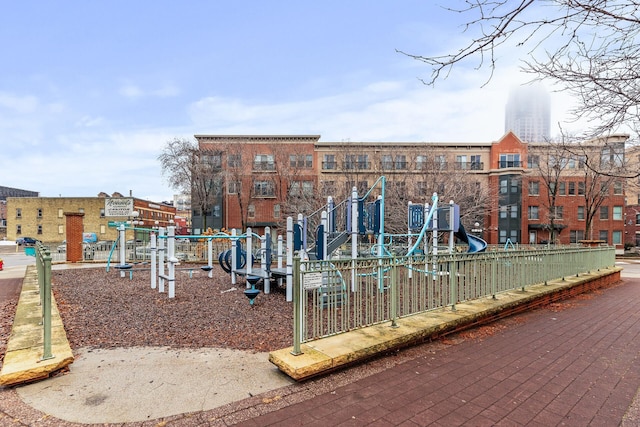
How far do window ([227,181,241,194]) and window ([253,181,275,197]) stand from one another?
211 centimetres

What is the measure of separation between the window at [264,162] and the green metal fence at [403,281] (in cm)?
3151

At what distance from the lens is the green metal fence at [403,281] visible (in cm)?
481

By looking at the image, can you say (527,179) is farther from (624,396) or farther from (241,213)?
(624,396)

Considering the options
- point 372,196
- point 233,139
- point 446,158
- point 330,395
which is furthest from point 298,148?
point 330,395

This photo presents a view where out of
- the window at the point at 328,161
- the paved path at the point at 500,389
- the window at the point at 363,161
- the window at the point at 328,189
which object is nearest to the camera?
the paved path at the point at 500,389

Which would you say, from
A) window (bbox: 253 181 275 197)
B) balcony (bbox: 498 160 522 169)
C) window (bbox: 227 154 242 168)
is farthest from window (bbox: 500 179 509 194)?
window (bbox: 227 154 242 168)

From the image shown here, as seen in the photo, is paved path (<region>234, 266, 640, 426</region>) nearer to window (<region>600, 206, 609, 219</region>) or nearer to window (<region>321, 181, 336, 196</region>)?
window (<region>321, 181, 336, 196</region>)

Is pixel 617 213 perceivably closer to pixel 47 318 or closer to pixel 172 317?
pixel 172 317

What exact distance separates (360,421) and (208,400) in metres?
1.49

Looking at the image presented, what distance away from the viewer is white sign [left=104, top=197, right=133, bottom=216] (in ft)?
82.0

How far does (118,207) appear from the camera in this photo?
2555 cm

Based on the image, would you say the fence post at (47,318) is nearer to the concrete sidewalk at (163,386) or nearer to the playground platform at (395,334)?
the concrete sidewalk at (163,386)

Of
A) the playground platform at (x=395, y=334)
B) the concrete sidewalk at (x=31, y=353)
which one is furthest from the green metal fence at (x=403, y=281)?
the concrete sidewalk at (x=31, y=353)

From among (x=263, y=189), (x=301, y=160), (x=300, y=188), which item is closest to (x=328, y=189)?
(x=300, y=188)
